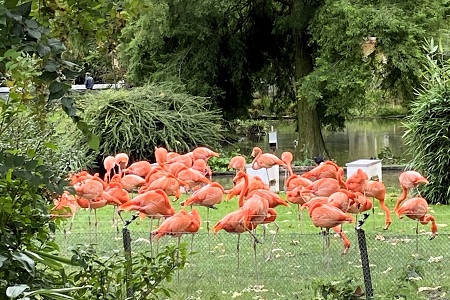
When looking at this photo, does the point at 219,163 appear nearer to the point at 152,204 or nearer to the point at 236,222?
the point at 152,204

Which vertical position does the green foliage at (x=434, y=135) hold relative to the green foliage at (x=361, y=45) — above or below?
below

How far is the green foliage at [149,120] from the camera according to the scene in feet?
38.1

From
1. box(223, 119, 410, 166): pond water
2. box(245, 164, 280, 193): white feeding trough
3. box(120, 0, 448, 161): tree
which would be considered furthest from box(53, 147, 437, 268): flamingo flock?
box(223, 119, 410, 166): pond water

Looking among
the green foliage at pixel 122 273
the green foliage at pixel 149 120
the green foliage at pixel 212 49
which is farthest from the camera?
the green foliage at pixel 212 49

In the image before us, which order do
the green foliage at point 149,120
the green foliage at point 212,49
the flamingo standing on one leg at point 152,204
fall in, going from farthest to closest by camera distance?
the green foliage at point 212,49
the green foliage at point 149,120
the flamingo standing on one leg at point 152,204

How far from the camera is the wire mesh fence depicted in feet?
15.5

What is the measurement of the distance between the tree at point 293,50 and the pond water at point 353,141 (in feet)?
4.49

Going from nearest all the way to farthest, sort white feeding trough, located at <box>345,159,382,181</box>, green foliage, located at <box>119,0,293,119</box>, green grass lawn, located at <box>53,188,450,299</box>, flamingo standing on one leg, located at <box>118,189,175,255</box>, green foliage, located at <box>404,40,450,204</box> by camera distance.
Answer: green grass lawn, located at <box>53,188,450,299</box> → flamingo standing on one leg, located at <box>118,189,175,255</box> → green foliage, located at <box>404,40,450,204</box> → white feeding trough, located at <box>345,159,382,181</box> → green foliage, located at <box>119,0,293,119</box>

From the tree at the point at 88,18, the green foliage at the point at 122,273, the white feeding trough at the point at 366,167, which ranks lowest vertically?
the white feeding trough at the point at 366,167

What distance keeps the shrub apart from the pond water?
184cm

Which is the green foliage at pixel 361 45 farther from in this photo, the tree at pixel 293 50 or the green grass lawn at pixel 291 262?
the green grass lawn at pixel 291 262

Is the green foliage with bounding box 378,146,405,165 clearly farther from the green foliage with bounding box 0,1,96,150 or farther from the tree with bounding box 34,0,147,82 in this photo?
the green foliage with bounding box 0,1,96,150

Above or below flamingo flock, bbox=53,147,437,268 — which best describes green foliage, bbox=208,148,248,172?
below

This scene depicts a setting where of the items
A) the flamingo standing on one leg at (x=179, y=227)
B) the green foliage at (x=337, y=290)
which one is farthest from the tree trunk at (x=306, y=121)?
the green foliage at (x=337, y=290)
